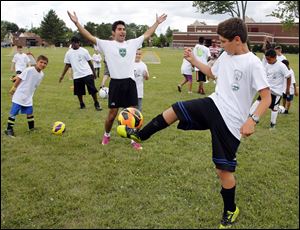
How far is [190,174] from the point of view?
5.38m

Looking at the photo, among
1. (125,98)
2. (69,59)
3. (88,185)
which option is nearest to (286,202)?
(88,185)

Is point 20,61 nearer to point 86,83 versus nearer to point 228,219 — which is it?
point 86,83

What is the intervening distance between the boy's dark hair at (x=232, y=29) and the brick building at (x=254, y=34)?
80.5 meters

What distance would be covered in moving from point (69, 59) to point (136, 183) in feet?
20.8

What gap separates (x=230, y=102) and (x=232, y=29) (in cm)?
75

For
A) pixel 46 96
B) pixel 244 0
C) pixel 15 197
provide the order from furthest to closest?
pixel 244 0 → pixel 46 96 → pixel 15 197

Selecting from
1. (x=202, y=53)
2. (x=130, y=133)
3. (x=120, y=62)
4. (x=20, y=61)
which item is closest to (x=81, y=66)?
(x=120, y=62)

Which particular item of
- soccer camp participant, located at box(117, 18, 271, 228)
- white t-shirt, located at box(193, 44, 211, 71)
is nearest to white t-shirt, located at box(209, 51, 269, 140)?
soccer camp participant, located at box(117, 18, 271, 228)

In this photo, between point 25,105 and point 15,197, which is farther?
point 25,105

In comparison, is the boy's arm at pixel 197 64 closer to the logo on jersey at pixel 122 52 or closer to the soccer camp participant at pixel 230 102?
the soccer camp participant at pixel 230 102

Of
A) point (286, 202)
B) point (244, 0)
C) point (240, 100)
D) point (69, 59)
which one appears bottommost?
point (286, 202)

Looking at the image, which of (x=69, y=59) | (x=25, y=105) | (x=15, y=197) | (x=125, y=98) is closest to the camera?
(x=15, y=197)

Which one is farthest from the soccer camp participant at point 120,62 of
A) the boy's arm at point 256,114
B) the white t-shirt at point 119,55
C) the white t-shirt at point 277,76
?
the white t-shirt at point 277,76

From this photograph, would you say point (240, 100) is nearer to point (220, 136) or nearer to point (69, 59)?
point (220, 136)
